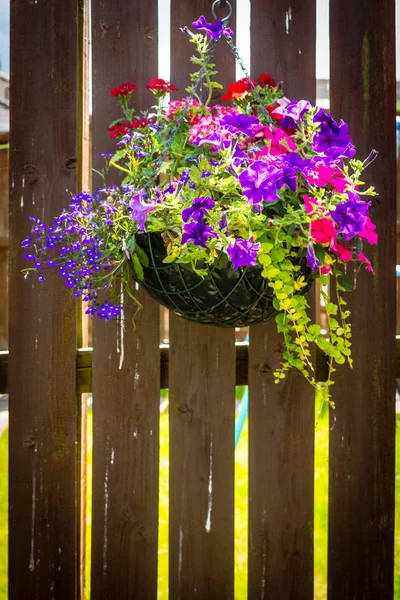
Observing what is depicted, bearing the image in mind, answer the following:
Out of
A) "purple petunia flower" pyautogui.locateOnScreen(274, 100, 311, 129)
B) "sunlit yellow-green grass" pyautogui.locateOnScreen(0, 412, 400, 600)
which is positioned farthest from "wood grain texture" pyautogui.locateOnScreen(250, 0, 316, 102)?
"sunlit yellow-green grass" pyautogui.locateOnScreen(0, 412, 400, 600)

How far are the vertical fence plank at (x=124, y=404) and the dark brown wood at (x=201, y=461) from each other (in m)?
0.06

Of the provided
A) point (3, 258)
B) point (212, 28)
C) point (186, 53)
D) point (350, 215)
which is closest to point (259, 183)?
point (350, 215)

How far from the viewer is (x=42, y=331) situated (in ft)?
5.51

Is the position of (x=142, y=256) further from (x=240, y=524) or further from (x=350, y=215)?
(x=240, y=524)

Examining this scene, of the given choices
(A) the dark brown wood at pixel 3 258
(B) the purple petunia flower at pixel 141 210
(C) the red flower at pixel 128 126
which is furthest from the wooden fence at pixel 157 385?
(A) the dark brown wood at pixel 3 258

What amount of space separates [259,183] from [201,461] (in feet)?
3.00

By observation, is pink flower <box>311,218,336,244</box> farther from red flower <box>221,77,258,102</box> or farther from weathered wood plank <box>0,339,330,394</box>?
weathered wood plank <box>0,339,330,394</box>

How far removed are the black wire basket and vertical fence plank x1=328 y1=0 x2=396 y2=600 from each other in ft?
1.75

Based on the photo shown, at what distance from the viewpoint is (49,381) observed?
5.52 ft

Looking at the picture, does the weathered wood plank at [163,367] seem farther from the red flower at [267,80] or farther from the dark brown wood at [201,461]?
the red flower at [267,80]

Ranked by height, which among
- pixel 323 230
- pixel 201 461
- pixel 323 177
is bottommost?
pixel 201 461

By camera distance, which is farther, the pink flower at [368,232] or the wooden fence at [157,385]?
the wooden fence at [157,385]

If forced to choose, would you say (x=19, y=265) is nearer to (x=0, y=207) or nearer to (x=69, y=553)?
(x=69, y=553)

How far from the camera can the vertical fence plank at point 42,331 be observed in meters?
1.67
